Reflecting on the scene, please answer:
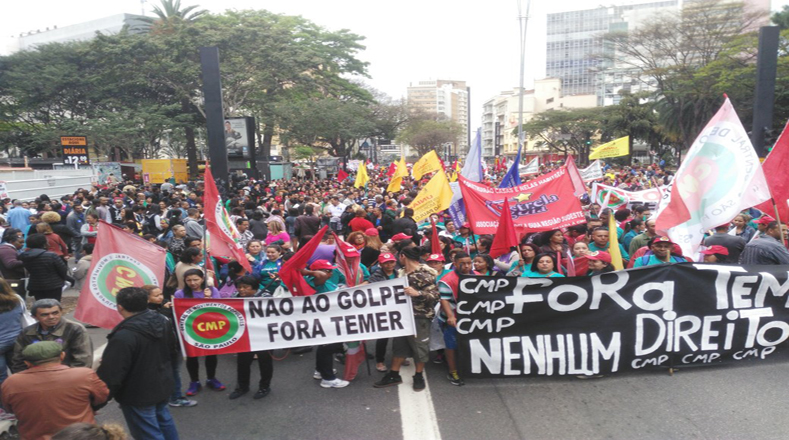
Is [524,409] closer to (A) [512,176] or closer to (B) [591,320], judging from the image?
(B) [591,320]

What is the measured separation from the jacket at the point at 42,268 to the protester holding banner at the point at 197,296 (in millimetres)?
2293

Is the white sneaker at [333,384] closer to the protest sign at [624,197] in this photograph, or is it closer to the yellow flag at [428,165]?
the protest sign at [624,197]

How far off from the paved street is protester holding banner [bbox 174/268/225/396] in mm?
106

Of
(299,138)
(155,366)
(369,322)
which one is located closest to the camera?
(155,366)

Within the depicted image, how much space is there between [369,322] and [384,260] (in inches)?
28.1

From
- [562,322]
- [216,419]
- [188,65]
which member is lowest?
[216,419]

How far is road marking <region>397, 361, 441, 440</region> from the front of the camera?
4359 millimetres

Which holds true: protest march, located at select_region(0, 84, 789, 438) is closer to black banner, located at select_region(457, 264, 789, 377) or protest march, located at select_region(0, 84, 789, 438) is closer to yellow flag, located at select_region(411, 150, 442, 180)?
black banner, located at select_region(457, 264, 789, 377)

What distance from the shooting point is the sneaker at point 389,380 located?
5.29m

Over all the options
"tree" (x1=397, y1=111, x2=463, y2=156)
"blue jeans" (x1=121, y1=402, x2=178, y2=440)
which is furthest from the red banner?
"tree" (x1=397, y1=111, x2=463, y2=156)

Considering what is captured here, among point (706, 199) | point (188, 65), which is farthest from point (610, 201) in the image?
point (188, 65)

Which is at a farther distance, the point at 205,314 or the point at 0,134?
the point at 0,134

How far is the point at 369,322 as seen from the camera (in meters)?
5.15

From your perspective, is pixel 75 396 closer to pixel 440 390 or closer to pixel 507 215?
pixel 440 390
